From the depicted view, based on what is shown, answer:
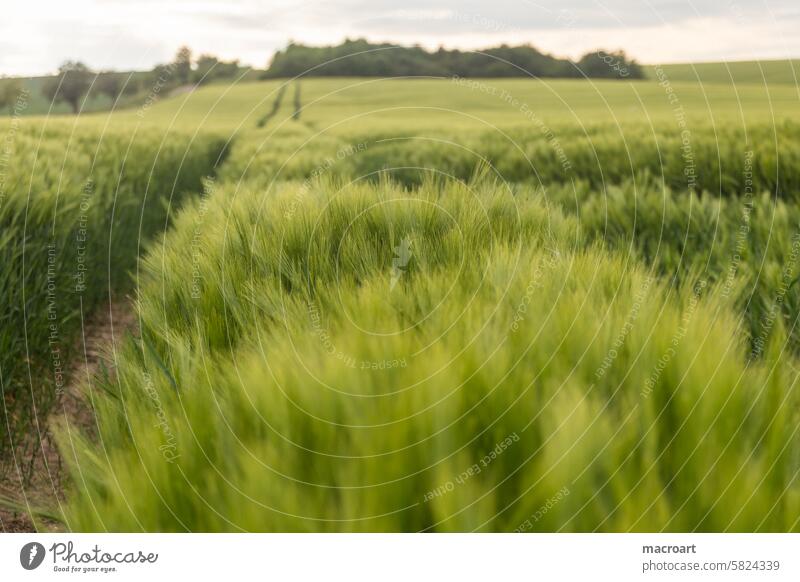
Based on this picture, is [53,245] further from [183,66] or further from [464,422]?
[464,422]

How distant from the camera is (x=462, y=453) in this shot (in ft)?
2.89

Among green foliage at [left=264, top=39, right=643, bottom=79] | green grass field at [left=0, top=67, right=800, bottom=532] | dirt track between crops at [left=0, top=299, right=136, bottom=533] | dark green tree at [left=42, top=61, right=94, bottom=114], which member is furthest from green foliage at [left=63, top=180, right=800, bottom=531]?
dark green tree at [left=42, top=61, right=94, bottom=114]

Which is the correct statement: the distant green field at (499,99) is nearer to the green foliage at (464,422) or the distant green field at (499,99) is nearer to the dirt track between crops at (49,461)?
the dirt track between crops at (49,461)

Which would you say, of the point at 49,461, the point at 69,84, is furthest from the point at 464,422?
the point at 69,84

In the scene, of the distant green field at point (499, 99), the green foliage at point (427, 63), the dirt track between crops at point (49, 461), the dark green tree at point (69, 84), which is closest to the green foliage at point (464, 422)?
the dirt track between crops at point (49, 461)

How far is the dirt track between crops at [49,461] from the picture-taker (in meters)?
1.40

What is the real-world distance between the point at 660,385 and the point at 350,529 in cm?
46
